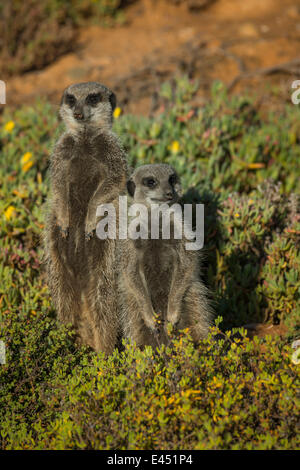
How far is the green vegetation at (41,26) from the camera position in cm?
819

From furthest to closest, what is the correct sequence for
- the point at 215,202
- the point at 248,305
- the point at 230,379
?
1. the point at 215,202
2. the point at 248,305
3. the point at 230,379

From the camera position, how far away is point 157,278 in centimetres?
374

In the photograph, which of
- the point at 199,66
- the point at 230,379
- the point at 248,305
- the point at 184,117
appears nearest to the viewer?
the point at 230,379

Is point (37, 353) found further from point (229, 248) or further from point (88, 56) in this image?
point (88, 56)

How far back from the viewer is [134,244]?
12.1ft

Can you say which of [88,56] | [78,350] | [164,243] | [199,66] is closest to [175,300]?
[164,243]

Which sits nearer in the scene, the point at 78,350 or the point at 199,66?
the point at 78,350

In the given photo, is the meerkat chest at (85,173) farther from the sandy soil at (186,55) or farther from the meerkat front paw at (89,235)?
the sandy soil at (186,55)

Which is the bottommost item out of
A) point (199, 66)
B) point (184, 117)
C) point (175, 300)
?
point (175, 300)

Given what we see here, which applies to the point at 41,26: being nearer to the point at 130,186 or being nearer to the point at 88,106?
the point at 88,106

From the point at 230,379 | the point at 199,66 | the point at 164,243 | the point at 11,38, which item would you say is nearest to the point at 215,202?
the point at 164,243

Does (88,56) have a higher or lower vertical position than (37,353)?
higher

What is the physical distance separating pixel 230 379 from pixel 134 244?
1.13 metres

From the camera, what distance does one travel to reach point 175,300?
3631 mm
